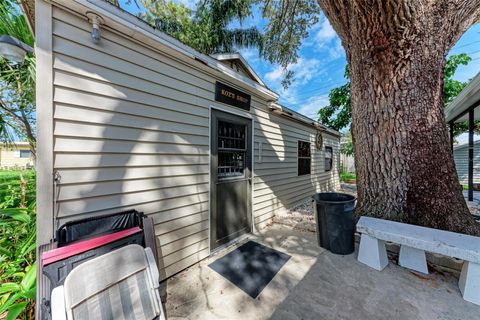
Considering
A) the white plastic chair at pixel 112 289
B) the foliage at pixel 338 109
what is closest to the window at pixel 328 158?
the foliage at pixel 338 109

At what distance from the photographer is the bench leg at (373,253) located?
2.38 metres

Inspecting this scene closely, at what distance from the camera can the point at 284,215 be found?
4.74 metres

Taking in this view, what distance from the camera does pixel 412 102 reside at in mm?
2684

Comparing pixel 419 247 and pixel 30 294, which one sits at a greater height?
pixel 419 247

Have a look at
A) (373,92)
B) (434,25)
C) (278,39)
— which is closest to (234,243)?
(373,92)

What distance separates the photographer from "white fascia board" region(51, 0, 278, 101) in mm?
1664

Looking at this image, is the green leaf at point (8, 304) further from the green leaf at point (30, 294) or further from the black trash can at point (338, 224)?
the black trash can at point (338, 224)

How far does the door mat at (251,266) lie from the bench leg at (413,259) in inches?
55.5

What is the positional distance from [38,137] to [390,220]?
4097 mm

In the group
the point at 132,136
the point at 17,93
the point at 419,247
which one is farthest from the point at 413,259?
the point at 17,93

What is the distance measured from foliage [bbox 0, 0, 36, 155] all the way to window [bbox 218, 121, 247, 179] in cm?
290

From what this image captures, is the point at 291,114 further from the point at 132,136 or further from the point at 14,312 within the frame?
the point at 14,312

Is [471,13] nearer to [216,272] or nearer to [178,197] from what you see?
[178,197]

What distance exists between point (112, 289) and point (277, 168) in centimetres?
372
